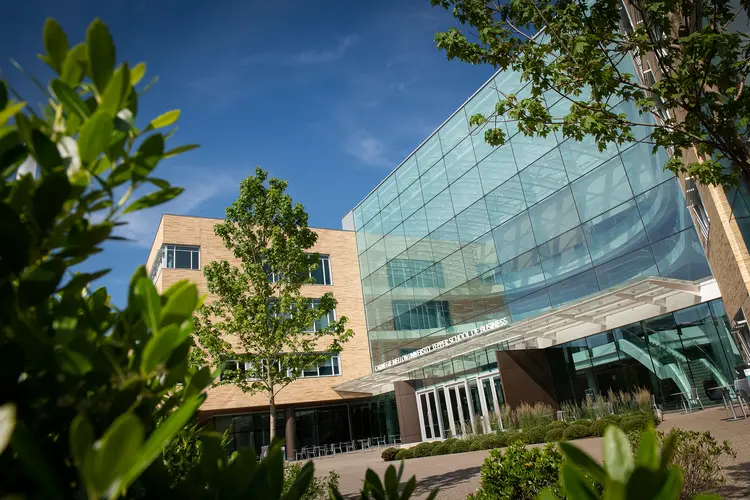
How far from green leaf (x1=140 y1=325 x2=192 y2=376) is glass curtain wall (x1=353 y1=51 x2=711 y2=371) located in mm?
13513

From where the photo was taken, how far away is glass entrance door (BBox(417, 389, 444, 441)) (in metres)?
24.0

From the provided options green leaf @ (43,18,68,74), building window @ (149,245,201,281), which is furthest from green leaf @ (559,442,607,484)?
→ building window @ (149,245,201,281)

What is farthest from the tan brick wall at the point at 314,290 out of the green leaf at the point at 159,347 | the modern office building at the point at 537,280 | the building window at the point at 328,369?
the green leaf at the point at 159,347

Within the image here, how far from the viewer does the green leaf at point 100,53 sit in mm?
763

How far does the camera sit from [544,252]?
821 inches

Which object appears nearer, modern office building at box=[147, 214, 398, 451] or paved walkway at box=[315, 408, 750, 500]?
paved walkway at box=[315, 408, 750, 500]

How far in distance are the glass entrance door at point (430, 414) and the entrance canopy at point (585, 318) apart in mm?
1549

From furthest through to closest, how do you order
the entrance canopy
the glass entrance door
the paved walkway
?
1. the glass entrance door
2. the entrance canopy
3. the paved walkway

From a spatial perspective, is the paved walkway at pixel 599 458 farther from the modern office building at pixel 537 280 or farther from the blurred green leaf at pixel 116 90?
the blurred green leaf at pixel 116 90

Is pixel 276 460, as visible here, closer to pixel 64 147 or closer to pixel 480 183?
pixel 64 147

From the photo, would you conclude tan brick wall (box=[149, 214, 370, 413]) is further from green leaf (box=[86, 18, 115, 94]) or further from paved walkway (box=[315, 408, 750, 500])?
green leaf (box=[86, 18, 115, 94])

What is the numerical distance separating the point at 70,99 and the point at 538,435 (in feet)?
54.6

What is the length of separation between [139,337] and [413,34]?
8.76m

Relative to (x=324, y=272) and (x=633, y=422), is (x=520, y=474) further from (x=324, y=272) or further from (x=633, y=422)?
(x=324, y=272)
